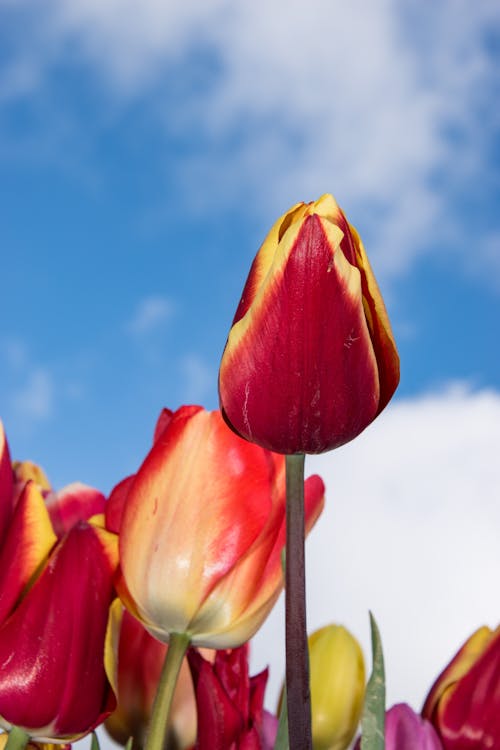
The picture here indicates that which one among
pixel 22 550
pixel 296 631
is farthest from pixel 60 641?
pixel 296 631

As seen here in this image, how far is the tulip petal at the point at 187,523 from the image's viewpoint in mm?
453

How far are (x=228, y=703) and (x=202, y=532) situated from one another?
8 cm

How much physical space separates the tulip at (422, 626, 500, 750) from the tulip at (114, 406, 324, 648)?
0.12 metres

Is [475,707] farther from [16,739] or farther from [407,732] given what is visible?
[16,739]

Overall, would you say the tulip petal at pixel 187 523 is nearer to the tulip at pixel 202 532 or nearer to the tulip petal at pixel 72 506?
the tulip at pixel 202 532

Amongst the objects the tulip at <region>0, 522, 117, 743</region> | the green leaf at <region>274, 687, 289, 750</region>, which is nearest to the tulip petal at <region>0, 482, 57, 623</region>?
the tulip at <region>0, 522, 117, 743</region>

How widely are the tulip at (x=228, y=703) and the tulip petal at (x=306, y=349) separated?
17cm

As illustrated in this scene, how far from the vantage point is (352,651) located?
0.52 metres

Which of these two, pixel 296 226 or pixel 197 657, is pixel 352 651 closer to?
pixel 197 657

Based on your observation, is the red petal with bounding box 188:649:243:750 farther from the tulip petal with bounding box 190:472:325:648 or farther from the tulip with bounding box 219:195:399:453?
the tulip with bounding box 219:195:399:453

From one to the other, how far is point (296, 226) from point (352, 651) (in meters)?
0.26

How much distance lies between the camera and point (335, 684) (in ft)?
1.68

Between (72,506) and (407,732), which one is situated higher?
(72,506)

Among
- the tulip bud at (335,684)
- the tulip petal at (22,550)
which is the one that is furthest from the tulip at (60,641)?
the tulip bud at (335,684)
